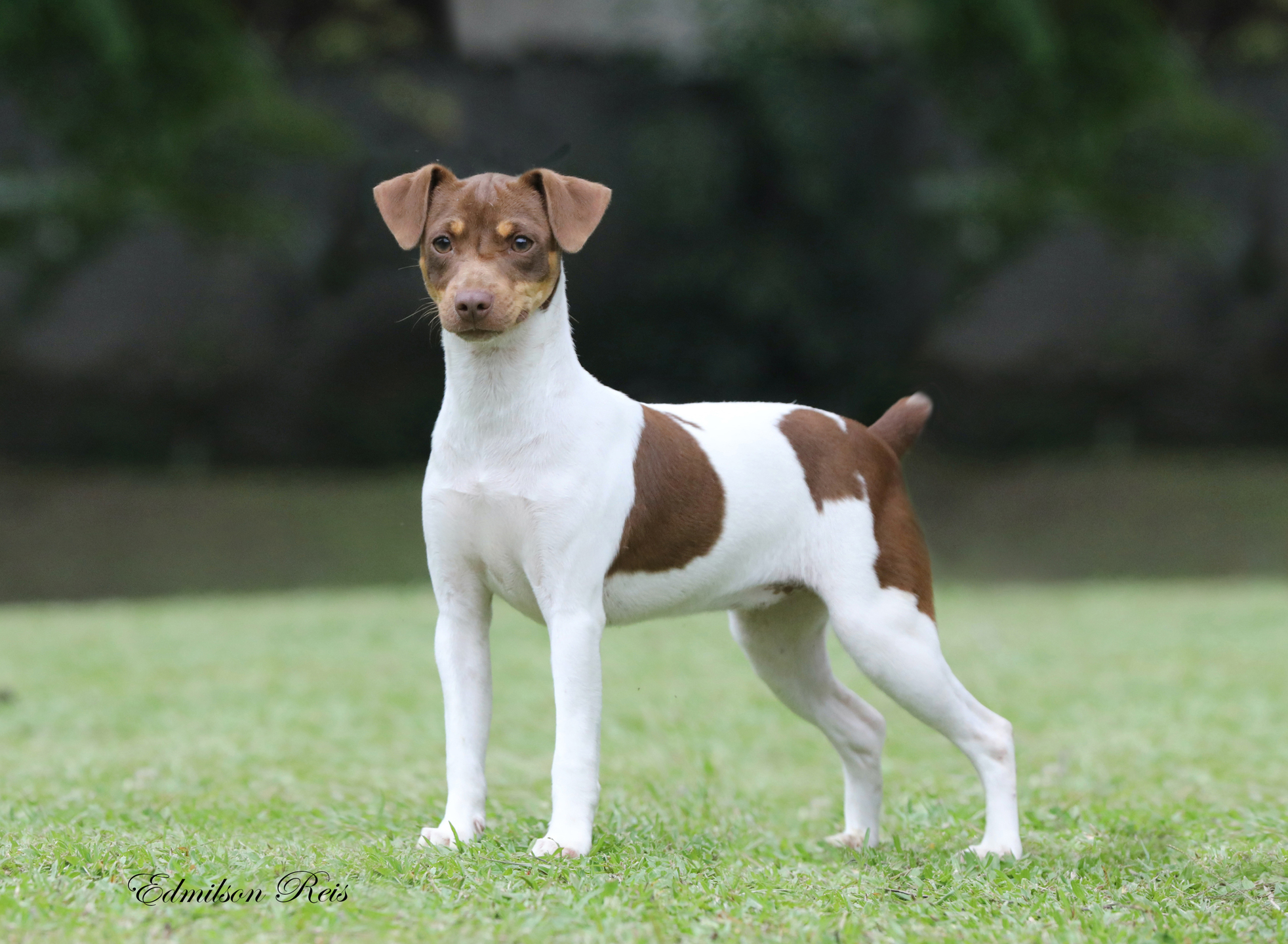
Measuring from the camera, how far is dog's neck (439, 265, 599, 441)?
3.96 metres

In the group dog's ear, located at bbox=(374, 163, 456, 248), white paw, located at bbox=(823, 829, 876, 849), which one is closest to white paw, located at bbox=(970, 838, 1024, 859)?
white paw, located at bbox=(823, 829, 876, 849)

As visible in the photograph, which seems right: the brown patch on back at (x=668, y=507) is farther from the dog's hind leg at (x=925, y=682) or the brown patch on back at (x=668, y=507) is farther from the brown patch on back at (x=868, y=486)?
the dog's hind leg at (x=925, y=682)

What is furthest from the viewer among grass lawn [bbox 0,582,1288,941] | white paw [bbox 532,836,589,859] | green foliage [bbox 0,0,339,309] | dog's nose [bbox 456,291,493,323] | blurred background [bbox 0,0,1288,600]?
blurred background [bbox 0,0,1288,600]

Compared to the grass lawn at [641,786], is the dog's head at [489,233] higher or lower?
higher

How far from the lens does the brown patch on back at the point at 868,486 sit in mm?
4379

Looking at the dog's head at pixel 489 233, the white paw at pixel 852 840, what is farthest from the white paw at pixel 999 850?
the dog's head at pixel 489 233

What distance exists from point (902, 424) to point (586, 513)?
145 centimetres

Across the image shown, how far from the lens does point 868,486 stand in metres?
4.46

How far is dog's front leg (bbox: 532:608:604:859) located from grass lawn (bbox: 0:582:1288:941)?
13 cm

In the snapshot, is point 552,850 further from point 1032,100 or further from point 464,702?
point 1032,100

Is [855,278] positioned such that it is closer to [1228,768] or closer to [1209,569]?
[1209,569]

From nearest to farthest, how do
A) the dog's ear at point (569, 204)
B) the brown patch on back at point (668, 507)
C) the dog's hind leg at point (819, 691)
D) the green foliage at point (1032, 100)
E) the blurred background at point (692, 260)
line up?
1. the dog's ear at point (569, 204)
2. the brown patch on back at point (668, 507)
3. the dog's hind leg at point (819, 691)
4. the blurred background at point (692, 260)
5. the green foliage at point (1032, 100)

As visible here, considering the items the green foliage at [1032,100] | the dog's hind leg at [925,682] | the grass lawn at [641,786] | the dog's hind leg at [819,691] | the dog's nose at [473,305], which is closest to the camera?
the grass lawn at [641,786]

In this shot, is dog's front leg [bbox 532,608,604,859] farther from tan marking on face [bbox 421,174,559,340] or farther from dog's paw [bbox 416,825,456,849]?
tan marking on face [bbox 421,174,559,340]
